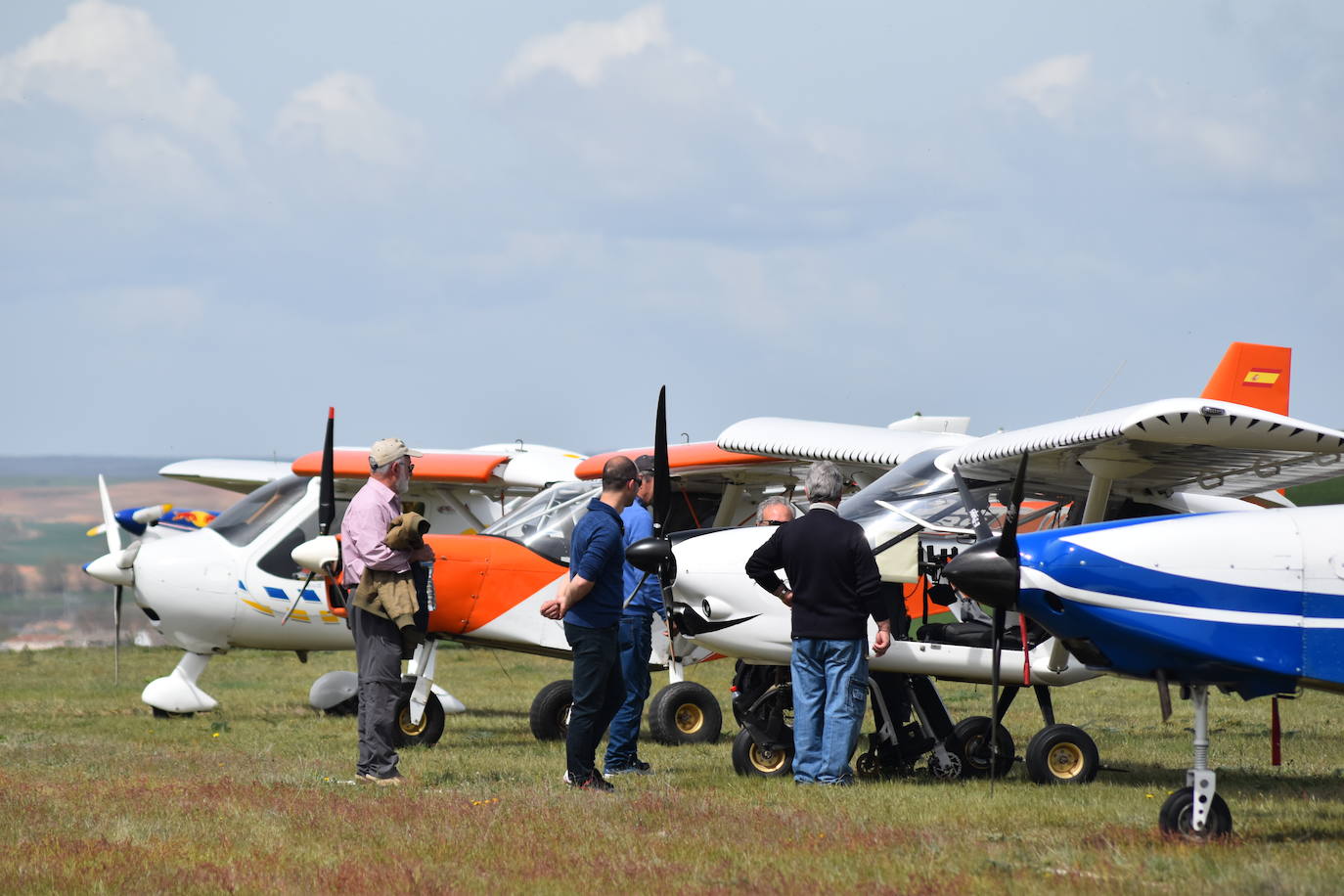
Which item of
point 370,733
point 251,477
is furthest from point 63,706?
point 370,733

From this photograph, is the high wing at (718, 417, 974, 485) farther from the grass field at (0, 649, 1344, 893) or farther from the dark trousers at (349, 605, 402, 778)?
the dark trousers at (349, 605, 402, 778)

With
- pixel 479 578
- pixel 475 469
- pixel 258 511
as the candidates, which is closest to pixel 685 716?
pixel 479 578

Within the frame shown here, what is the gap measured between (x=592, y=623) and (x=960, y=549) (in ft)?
7.52

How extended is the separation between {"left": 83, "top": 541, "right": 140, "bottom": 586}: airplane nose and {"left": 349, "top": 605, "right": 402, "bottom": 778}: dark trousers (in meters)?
5.51

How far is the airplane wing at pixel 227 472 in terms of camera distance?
18.2 m

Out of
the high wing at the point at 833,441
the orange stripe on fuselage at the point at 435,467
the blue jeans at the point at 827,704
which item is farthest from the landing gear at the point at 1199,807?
the orange stripe on fuselage at the point at 435,467

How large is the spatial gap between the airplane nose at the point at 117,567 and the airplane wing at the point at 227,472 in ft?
17.3

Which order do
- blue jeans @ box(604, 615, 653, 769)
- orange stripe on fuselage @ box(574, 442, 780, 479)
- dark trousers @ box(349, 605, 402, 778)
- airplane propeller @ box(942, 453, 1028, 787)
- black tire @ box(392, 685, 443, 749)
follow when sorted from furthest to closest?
orange stripe on fuselage @ box(574, 442, 780, 479), black tire @ box(392, 685, 443, 749), blue jeans @ box(604, 615, 653, 769), dark trousers @ box(349, 605, 402, 778), airplane propeller @ box(942, 453, 1028, 787)

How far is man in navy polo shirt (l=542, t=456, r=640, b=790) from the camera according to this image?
7512mm

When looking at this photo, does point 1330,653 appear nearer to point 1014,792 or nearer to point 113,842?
point 1014,792

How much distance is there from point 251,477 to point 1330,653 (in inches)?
562

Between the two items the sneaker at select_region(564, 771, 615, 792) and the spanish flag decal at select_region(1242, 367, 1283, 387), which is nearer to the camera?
the sneaker at select_region(564, 771, 615, 792)

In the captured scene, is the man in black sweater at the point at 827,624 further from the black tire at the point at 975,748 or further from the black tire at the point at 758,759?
the black tire at the point at 975,748

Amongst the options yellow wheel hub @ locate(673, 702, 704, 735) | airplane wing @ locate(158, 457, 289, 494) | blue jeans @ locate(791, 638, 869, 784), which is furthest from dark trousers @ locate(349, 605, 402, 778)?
airplane wing @ locate(158, 457, 289, 494)
